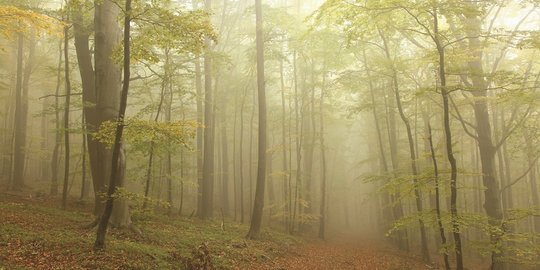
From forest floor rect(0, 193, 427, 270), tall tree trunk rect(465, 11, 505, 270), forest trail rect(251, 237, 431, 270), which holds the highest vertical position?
tall tree trunk rect(465, 11, 505, 270)

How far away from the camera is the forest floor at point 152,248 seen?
7.51 meters

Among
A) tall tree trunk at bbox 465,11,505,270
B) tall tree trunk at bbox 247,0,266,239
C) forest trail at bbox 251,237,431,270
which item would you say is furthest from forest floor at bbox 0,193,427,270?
tall tree trunk at bbox 465,11,505,270

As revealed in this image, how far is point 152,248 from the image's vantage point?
920cm

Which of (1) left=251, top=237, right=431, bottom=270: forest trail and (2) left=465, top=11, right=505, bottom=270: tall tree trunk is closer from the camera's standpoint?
(2) left=465, top=11, right=505, bottom=270: tall tree trunk

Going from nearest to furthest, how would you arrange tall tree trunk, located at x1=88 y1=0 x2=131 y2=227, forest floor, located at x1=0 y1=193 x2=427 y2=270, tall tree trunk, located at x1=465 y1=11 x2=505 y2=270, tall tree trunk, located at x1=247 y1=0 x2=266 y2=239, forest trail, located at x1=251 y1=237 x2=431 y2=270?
forest floor, located at x1=0 y1=193 x2=427 y2=270, tall tree trunk, located at x1=88 y1=0 x2=131 y2=227, tall tree trunk, located at x1=465 y1=11 x2=505 y2=270, forest trail, located at x1=251 y1=237 x2=431 y2=270, tall tree trunk, located at x1=247 y1=0 x2=266 y2=239

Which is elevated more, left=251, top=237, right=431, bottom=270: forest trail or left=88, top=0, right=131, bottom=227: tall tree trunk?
left=88, top=0, right=131, bottom=227: tall tree trunk

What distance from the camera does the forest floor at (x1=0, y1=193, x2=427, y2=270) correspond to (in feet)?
24.6

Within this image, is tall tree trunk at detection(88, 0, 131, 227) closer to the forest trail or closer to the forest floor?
the forest floor

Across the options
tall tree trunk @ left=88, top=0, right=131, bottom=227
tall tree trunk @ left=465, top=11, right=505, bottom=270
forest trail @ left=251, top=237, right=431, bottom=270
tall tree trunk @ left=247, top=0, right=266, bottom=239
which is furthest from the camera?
tall tree trunk @ left=247, top=0, right=266, bottom=239

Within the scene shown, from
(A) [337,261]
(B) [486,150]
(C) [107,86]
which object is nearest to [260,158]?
(A) [337,261]

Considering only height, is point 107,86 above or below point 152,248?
above

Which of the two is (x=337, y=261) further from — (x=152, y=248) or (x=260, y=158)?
(x=152, y=248)

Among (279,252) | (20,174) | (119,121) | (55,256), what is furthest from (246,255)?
(20,174)

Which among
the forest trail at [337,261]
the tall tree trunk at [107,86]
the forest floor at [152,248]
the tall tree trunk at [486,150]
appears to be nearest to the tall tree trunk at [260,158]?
the forest floor at [152,248]
